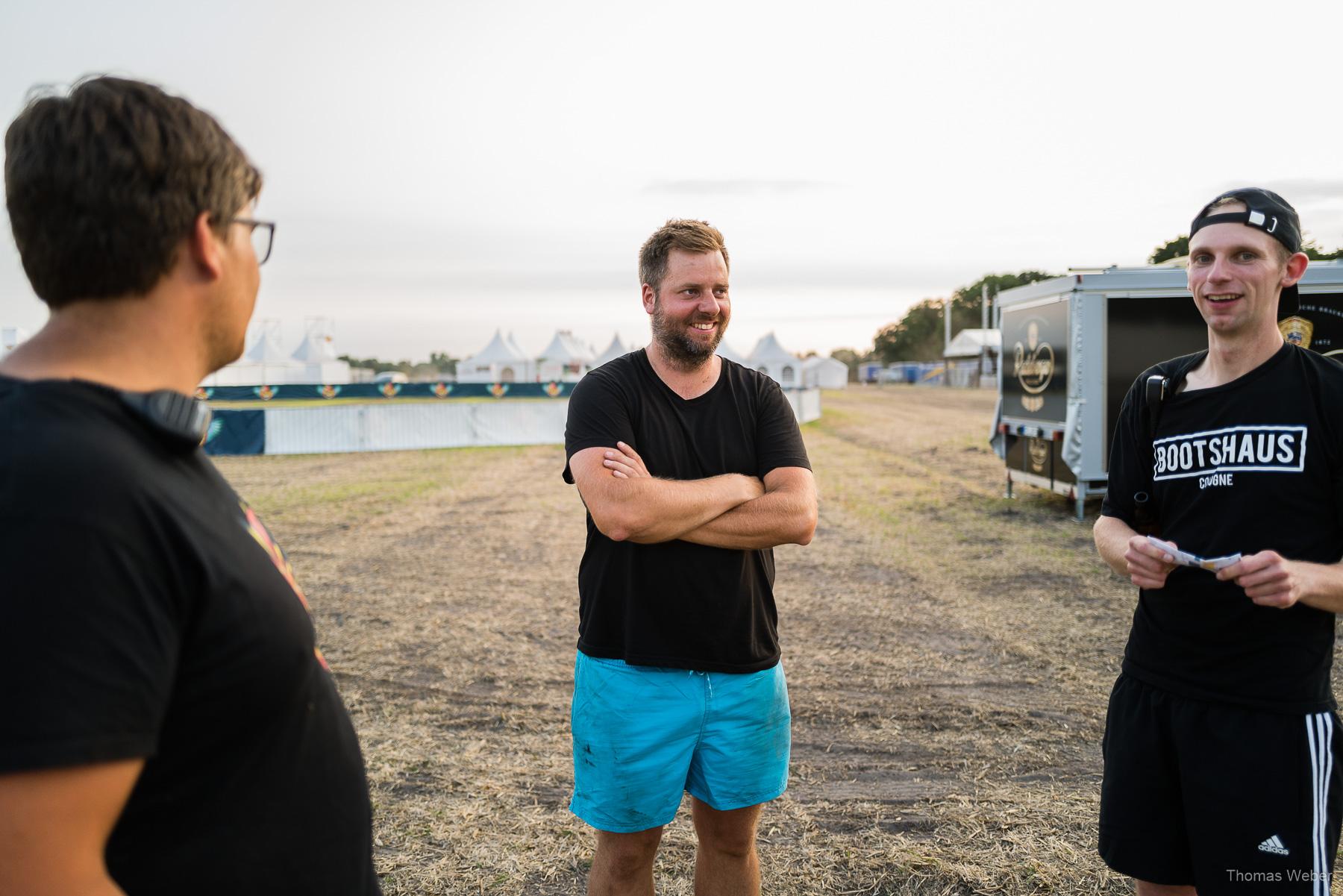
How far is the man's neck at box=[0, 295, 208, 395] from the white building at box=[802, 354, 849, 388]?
193 ft

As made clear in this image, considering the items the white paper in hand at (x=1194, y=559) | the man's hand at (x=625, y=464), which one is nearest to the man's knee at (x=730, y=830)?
the man's hand at (x=625, y=464)

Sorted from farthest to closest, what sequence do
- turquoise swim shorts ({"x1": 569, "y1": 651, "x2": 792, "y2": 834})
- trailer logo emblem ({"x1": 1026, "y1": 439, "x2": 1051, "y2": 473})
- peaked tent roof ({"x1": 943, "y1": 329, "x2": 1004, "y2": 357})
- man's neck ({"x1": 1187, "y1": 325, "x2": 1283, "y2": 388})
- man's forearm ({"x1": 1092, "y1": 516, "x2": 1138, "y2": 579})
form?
1. peaked tent roof ({"x1": 943, "y1": 329, "x2": 1004, "y2": 357})
2. trailer logo emblem ({"x1": 1026, "y1": 439, "x2": 1051, "y2": 473})
3. turquoise swim shorts ({"x1": 569, "y1": 651, "x2": 792, "y2": 834})
4. man's forearm ({"x1": 1092, "y1": 516, "x2": 1138, "y2": 579})
5. man's neck ({"x1": 1187, "y1": 325, "x2": 1283, "y2": 388})

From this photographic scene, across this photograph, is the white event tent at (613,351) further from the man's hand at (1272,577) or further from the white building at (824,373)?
the man's hand at (1272,577)

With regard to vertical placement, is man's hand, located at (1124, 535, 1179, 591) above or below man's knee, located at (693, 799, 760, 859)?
above

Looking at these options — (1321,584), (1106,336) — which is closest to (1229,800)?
(1321,584)

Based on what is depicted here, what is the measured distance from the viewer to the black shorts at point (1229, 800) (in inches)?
86.9

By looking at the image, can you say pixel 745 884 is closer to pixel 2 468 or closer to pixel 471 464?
pixel 2 468

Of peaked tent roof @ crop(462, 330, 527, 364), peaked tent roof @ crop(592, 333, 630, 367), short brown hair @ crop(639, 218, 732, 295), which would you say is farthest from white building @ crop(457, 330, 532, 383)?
short brown hair @ crop(639, 218, 732, 295)

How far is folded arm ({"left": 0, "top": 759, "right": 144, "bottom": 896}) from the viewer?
0.94m

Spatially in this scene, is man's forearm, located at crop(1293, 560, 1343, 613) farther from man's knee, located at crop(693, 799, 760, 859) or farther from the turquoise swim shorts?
man's knee, located at crop(693, 799, 760, 859)

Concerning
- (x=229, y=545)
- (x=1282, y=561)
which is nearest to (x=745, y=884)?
(x=1282, y=561)

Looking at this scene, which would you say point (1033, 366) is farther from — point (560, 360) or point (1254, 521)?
point (560, 360)

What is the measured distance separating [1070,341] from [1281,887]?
8687mm

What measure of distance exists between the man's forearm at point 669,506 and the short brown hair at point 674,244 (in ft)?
2.16
